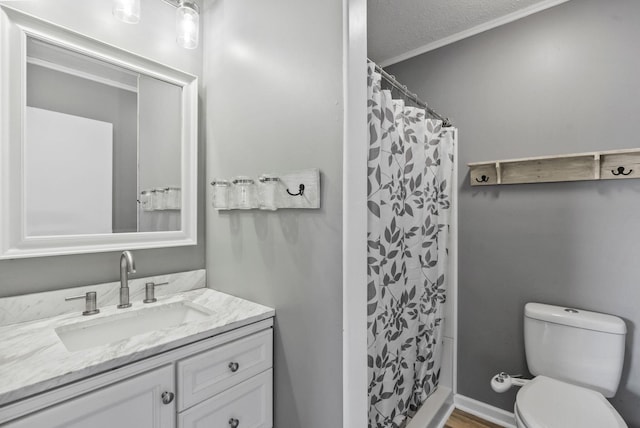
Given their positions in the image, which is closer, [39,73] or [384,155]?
[39,73]

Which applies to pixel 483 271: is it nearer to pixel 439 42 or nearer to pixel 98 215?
pixel 439 42

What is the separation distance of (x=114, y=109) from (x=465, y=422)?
2661 millimetres

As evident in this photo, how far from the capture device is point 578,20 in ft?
5.57

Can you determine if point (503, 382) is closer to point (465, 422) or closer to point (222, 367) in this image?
point (465, 422)

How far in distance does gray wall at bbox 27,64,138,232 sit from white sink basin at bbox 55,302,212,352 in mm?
387

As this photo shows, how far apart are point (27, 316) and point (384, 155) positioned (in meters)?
1.55

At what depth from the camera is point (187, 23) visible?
4.50ft

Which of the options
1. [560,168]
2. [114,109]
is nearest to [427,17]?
[560,168]

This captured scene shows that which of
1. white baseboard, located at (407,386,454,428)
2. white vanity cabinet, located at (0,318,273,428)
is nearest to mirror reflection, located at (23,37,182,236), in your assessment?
white vanity cabinet, located at (0,318,273,428)

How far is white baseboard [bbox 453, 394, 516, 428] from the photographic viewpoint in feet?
6.18

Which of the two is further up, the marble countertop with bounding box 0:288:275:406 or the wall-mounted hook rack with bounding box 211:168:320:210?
the wall-mounted hook rack with bounding box 211:168:320:210

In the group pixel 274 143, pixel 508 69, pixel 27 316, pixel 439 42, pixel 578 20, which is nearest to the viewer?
pixel 27 316

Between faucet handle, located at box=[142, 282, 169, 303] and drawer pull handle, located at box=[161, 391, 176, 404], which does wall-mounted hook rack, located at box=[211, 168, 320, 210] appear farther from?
drawer pull handle, located at box=[161, 391, 176, 404]

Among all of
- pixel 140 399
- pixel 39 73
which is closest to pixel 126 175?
pixel 39 73
